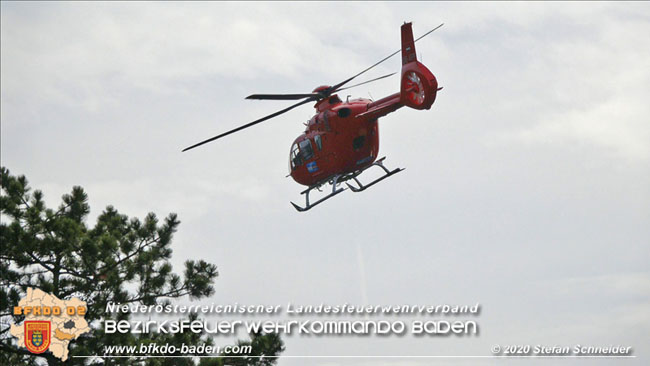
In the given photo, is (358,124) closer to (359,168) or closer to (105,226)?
(359,168)

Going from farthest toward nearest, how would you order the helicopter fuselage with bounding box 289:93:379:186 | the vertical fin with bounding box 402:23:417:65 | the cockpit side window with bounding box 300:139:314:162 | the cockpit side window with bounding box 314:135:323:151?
the cockpit side window with bounding box 300:139:314:162, the cockpit side window with bounding box 314:135:323:151, the helicopter fuselage with bounding box 289:93:379:186, the vertical fin with bounding box 402:23:417:65

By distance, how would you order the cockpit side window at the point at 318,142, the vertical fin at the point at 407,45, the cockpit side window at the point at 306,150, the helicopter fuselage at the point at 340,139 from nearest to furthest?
the vertical fin at the point at 407,45, the helicopter fuselage at the point at 340,139, the cockpit side window at the point at 318,142, the cockpit side window at the point at 306,150

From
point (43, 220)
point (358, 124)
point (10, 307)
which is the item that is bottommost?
point (10, 307)

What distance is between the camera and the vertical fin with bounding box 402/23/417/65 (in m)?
27.2

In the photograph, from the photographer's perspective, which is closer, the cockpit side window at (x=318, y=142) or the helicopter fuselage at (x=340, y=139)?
the helicopter fuselage at (x=340, y=139)

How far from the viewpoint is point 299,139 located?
32375mm

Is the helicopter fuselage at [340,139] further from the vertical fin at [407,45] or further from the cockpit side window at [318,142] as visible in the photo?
the vertical fin at [407,45]

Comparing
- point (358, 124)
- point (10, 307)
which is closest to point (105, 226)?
point (10, 307)

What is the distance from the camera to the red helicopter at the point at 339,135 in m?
27.8

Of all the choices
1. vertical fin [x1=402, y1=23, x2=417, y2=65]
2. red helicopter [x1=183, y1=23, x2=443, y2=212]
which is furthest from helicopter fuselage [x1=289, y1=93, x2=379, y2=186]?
vertical fin [x1=402, y1=23, x2=417, y2=65]

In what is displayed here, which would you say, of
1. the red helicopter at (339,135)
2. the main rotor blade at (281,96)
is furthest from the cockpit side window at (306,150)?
the main rotor blade at (281,96)

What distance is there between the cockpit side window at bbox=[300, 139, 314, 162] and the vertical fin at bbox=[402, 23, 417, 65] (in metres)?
5.82

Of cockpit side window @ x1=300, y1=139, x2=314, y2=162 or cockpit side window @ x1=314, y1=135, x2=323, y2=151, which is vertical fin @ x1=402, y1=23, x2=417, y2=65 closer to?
cockpit side window @ x1=314, y1=135, x2=323, y2=151

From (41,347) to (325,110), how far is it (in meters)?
13.2
